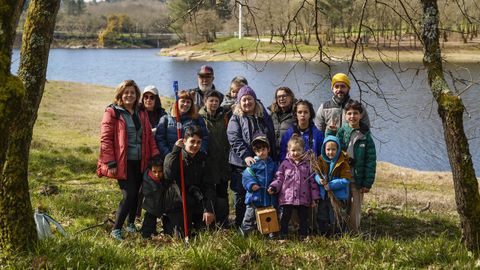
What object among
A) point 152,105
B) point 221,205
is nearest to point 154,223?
point 221,205

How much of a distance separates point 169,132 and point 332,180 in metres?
2.20

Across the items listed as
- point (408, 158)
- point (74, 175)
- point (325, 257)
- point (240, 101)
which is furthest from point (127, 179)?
point (408, 158)

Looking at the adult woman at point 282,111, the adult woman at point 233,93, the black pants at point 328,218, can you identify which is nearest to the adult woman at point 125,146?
the adult woman at point 233,93

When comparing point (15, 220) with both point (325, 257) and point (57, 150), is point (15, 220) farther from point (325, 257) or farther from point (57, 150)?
point (57, 150)

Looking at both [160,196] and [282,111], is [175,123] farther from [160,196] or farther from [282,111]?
[282,111]

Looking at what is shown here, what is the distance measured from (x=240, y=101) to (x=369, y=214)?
304 cm

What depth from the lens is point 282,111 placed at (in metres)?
7.10

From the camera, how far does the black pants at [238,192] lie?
271 inches

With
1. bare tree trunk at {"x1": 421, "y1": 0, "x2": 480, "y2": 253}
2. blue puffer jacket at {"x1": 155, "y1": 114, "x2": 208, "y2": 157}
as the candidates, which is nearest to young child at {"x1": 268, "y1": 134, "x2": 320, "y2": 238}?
blue puffer jacket at {"x1": 155, "y1": 114, "x2": 208, "y2": 157}

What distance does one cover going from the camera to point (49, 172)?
1052cm

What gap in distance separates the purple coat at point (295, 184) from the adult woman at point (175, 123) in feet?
3.57

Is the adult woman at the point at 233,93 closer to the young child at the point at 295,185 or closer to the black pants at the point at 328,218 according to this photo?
the young child at the point at 295,185

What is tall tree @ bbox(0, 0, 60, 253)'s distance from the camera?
4.32 metres

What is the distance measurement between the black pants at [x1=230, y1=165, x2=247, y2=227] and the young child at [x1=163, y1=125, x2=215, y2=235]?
1.48 feet
